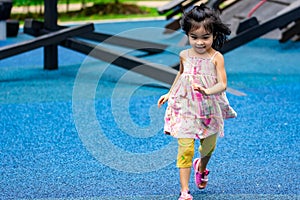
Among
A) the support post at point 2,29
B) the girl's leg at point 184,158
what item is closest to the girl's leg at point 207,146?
the girl's leg at point 184,158

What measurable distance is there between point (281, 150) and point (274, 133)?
19.7 inches

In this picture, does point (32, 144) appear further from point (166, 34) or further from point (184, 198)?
point (166, 34)

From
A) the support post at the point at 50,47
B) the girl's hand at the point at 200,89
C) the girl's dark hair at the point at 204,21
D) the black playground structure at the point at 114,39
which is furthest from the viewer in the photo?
the support post at the point at 50,47

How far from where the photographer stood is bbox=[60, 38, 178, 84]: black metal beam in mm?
6617

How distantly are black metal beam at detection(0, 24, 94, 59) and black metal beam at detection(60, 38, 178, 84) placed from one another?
0.12 m

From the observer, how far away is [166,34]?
1136 centimetres

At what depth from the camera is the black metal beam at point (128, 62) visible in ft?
21.7

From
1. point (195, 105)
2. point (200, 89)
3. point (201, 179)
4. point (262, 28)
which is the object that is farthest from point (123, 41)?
point (200, 89)

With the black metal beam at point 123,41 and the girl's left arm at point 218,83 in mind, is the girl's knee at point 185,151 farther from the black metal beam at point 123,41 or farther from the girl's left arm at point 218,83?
the black metal beam at point 123,41

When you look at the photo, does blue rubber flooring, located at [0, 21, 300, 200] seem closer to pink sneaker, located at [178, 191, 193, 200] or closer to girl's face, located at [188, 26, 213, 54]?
pink sneaker, located at [178, 191, 193, 200]

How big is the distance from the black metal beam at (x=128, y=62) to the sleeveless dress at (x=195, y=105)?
Answer: 323 cm

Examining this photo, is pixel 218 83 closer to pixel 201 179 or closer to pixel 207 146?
pixel 207 146

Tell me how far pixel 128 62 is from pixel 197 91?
3.92 m

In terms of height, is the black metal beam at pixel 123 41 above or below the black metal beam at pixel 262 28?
below
